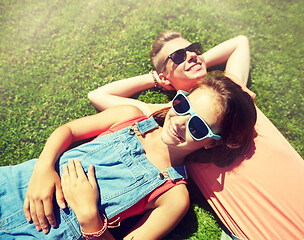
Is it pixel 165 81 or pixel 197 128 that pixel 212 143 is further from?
pixel 165 81

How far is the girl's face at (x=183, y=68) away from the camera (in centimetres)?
315

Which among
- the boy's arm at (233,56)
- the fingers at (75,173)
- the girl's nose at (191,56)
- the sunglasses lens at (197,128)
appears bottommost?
the fingers at (75,173)

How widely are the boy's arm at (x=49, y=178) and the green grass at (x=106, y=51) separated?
43.9 inches

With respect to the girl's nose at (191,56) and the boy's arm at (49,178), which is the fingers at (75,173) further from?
the girl's nose at (191,56)

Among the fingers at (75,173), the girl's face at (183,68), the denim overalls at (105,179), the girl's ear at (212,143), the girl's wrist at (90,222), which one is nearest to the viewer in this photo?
the girl's wrist at (90,222)

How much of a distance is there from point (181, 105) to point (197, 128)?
329 millimetres

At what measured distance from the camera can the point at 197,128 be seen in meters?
2.28

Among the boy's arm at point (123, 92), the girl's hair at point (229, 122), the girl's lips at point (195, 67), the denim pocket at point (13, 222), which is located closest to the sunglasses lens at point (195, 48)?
the girl's lips at point (195, 67)

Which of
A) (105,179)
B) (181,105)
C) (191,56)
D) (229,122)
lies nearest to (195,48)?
(191,56)

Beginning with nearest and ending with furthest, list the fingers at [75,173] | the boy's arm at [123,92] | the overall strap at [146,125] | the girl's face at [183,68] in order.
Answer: the fingers at [75,173]
the overall strap at [146,125]
the girl's face at [183,68]
the boy's arm at [123,92]

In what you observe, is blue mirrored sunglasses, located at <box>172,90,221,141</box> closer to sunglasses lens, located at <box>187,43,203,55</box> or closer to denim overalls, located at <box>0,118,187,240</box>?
denim overalls, located at <box>0,118,187,240</box>

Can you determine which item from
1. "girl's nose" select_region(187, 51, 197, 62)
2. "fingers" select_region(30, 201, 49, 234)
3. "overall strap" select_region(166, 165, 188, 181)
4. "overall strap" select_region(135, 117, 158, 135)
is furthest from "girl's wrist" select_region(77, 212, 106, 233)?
"girl's nose" select_region(187, 51, 197, 62)

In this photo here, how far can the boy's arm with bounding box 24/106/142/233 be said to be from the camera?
7.52 ft

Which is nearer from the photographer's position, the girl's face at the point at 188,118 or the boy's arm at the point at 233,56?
the girl's face at the point at 188,118
